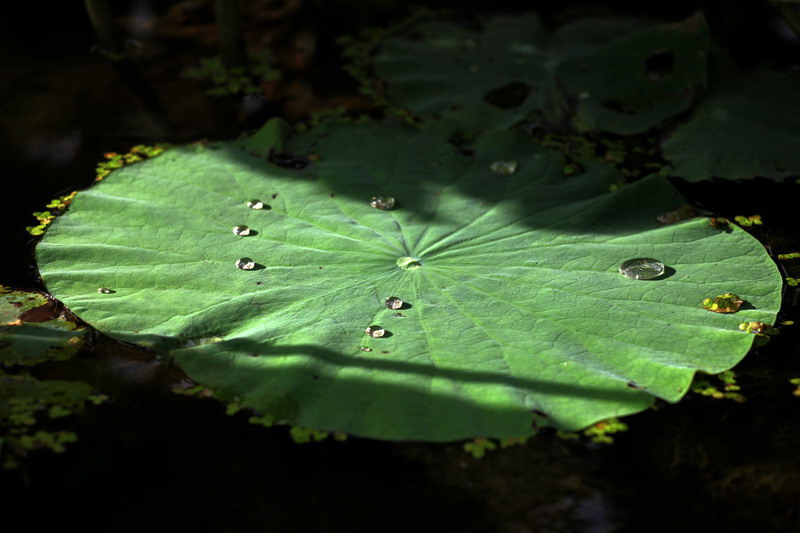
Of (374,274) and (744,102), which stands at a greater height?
(744,102)

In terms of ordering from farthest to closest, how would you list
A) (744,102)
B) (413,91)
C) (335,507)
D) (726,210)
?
1. (413,91)
2. (744,102)
3. (726,210)
4. (335,507)

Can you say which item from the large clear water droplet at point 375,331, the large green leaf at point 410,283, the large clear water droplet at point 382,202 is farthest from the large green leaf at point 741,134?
the large clear water droplet at point 375,331

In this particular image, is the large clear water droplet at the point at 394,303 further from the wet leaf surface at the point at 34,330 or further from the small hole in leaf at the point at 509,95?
the small hole in leaf at the point at 509,95

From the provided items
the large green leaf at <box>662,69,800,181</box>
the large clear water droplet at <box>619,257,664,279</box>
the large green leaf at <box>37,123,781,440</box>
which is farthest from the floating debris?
the large green leaf at <box>662,69,800,181</box>

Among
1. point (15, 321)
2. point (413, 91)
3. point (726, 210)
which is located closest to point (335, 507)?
point (15, 321)

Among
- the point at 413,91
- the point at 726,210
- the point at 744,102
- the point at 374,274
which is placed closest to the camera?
the point at 374,274

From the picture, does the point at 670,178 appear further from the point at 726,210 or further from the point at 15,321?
the point at 15,321
